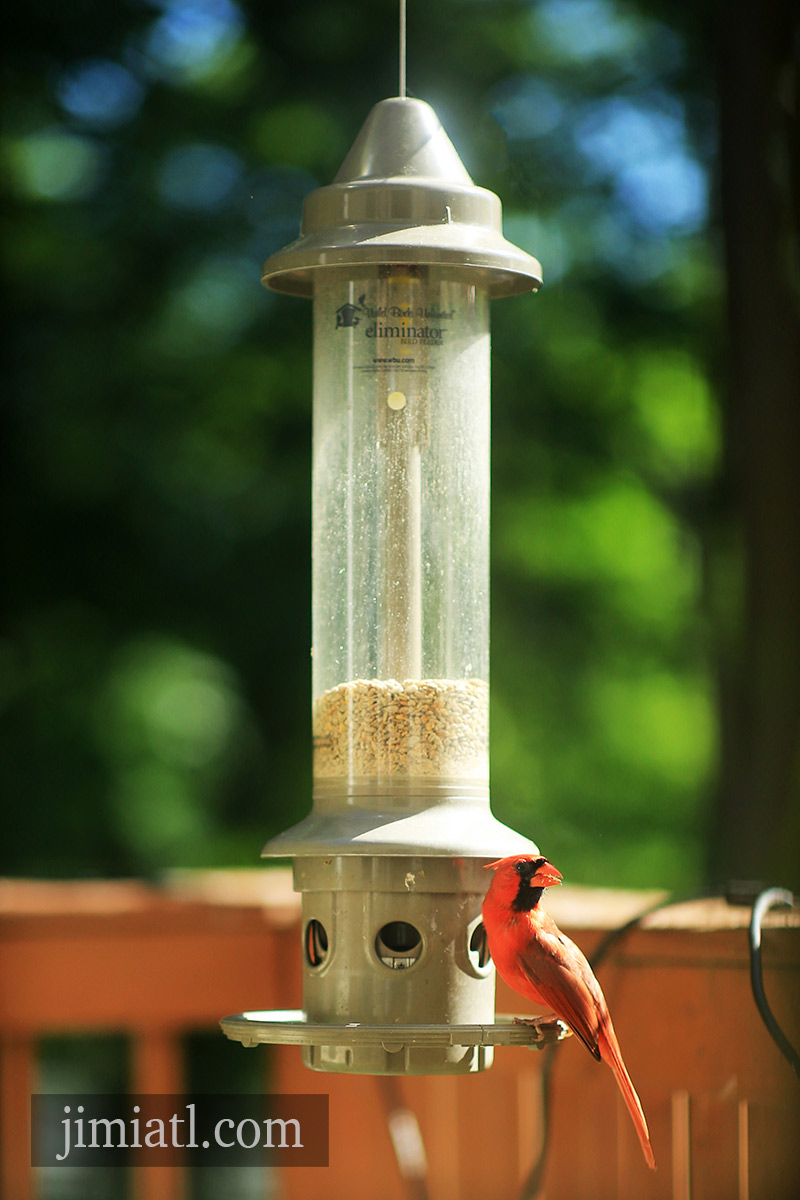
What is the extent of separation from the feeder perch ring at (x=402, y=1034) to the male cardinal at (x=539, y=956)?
0.04 metres

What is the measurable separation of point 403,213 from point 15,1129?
6.09 feet

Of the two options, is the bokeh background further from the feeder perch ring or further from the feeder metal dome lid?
the feeder perch ring

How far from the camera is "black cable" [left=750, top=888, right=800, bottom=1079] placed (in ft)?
6.91

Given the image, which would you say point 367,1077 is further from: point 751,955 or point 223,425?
point 223,425

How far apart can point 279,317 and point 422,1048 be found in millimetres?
4157

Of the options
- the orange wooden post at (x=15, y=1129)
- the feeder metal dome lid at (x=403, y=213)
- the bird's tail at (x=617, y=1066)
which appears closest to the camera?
the bird's tail at (x=617, y=1066)

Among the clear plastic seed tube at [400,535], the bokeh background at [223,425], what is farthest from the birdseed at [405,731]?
the bokeh background at [223,425]

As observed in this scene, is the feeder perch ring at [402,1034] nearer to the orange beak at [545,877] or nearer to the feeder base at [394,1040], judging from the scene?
the feeder base at [394,1040]

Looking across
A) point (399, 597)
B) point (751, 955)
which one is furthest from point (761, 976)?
point (399, 597)

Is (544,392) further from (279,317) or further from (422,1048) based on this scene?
(422,1048)

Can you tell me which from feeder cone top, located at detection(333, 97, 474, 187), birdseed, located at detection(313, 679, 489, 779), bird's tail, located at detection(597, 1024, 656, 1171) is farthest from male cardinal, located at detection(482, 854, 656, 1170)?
feeder cone top, located at detection(333, 97, 474, 187)

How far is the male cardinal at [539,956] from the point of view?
5.94ft

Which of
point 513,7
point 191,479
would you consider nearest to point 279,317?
point 191,479

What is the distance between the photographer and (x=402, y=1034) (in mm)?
1791
